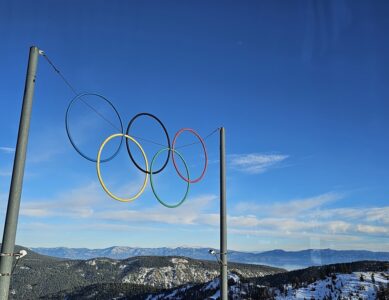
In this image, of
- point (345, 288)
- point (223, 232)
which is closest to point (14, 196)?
point (223, 232)

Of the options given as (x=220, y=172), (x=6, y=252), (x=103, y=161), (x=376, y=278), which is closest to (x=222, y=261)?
(x=220, y=172)

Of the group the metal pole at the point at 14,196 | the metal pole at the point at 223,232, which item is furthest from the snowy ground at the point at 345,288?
the metal pole at the point at 14,196

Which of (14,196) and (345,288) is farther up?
(14,196)

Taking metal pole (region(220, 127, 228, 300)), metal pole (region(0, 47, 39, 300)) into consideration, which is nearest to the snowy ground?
metal pole (region(220, 127, 228, 300))

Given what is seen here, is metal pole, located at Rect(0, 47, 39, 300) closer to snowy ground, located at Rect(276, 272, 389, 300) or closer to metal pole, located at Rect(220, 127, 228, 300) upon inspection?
metal pole, located at Rect(220, 127, 228, 300)

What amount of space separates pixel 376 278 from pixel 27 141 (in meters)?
53.6

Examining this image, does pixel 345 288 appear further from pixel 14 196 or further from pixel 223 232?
pixel 14 196

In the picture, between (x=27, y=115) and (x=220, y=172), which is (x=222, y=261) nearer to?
(x=220, y=172)

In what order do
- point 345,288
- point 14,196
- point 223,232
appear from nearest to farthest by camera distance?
point 14,196
point 223,232
point 345,288

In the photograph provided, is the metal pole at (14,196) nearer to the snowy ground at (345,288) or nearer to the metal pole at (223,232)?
the metal pole at (223,232)

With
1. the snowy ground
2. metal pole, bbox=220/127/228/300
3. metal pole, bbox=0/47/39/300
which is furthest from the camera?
the snowy ground

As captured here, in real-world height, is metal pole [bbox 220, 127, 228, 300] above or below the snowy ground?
above

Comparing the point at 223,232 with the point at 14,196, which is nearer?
the point at 14,196

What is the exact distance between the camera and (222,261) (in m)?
18.5
